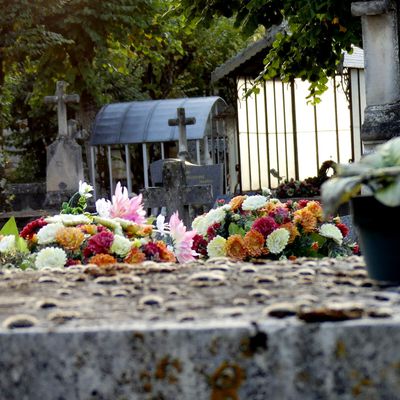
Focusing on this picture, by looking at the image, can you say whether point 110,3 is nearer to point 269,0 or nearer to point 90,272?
point 269,0

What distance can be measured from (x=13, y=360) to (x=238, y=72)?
69.0ft

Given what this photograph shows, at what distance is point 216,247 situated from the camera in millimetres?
6574

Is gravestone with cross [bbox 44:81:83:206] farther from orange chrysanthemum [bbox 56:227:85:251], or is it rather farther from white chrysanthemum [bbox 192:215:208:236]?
orange chrysanthemum [bbox 56:227:85:251]

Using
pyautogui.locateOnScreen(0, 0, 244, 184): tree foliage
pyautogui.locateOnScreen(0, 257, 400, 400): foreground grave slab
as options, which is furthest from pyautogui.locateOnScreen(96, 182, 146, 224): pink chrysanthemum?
pyautogui.locateOnScreen(0, 0, 244, 184): tree foliage

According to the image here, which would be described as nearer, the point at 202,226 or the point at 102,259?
the point at 102,259

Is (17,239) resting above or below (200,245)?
above

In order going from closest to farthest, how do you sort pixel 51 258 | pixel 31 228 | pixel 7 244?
pixel 51 258 < pixel 7 244 < pixel 31 228

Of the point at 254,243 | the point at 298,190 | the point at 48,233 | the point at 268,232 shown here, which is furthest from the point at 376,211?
the point at 298,190

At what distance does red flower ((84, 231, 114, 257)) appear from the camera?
17.6ft

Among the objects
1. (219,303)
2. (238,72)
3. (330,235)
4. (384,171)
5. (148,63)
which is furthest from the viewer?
(148,63)

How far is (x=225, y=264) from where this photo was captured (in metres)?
2.96

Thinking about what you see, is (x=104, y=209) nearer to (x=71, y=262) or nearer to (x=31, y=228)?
(x=31, y=228)

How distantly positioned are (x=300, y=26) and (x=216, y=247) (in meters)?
5.29

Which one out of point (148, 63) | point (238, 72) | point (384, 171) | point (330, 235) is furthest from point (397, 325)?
point (148, 63)
